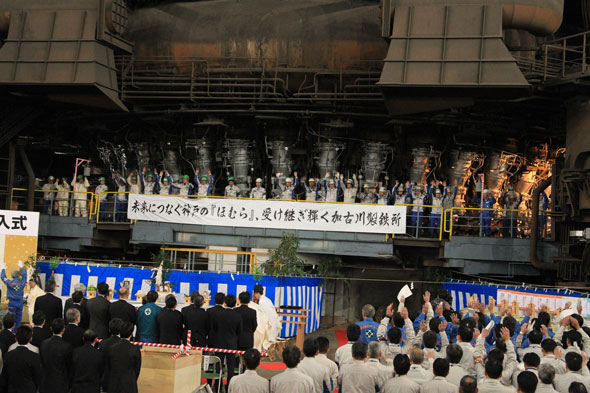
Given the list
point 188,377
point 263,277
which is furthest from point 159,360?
point 263,277

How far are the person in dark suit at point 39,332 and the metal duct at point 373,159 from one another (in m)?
18.4

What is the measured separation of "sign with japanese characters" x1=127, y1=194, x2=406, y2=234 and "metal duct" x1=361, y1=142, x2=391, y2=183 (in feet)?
12.5

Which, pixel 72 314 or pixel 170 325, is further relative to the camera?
pixel 170 325

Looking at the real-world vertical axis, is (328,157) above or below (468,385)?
above

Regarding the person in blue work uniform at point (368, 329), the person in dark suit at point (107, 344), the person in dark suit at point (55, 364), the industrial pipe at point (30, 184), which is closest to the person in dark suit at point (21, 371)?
the person in dark suit at point (55, 364)

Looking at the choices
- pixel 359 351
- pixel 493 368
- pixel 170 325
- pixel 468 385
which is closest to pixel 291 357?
pixel 359 351

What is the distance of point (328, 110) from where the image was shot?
28.8 meters

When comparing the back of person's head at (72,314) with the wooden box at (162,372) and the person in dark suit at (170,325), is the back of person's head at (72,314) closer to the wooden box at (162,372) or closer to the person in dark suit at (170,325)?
the wooden box at (162,372)

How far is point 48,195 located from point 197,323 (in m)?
17.6

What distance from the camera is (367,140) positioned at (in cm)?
2966

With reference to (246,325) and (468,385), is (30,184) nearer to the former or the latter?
(246,325)

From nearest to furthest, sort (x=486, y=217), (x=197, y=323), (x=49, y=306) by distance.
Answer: (x=197, y=323) < (x=49, y=306) < (x=486, y=217)

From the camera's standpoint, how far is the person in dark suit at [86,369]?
11172mm

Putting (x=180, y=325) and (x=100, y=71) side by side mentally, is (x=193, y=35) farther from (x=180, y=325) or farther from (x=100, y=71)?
(x=180, y=325)
